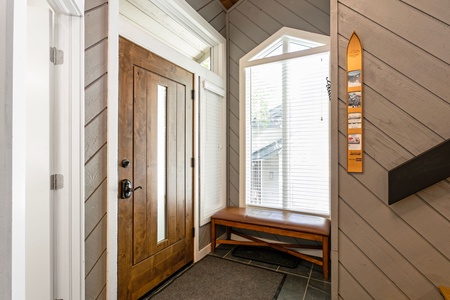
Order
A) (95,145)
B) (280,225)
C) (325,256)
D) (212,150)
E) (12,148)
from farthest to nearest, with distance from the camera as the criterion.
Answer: (212,150), (280,225), (325,256), (95,145), (12,148)

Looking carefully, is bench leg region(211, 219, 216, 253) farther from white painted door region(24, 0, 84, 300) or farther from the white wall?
the white wall

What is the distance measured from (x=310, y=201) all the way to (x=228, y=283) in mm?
1317

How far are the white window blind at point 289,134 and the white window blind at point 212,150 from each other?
1.14ft

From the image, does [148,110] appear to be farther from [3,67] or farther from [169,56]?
[3,67]

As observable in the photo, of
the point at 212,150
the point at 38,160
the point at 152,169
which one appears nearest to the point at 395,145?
the point at 152,169

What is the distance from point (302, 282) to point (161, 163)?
5.83ft

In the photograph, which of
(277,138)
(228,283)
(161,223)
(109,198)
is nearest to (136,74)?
(109,198)

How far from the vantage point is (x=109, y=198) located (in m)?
1.59

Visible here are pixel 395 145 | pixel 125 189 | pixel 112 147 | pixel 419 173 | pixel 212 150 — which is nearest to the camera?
pixel 419 173

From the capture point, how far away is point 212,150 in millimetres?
2895

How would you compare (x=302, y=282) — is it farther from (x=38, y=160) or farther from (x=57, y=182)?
(x=38, y=160)

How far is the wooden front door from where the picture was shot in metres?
1.76

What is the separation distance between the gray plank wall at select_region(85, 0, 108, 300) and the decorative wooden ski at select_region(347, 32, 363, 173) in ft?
5.33

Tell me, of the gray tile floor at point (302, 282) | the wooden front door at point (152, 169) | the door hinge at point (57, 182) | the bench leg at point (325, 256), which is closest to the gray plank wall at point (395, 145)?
the gray tile floor at point (302, 282)
